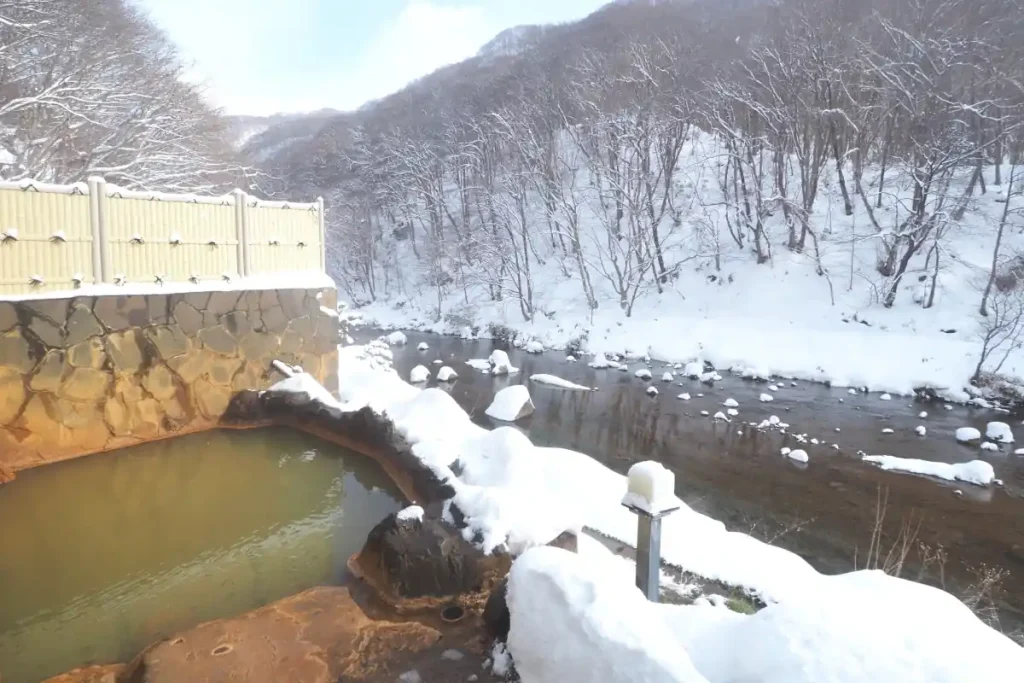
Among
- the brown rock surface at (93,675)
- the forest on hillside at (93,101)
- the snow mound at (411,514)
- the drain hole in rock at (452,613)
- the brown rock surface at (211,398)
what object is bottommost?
the brown rock surface at (93,675)

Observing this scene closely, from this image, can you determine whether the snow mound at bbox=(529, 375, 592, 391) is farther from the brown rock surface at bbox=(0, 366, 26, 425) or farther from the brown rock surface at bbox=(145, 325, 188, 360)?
the brown rock surface at bbox=(0, 366, 26, 425)

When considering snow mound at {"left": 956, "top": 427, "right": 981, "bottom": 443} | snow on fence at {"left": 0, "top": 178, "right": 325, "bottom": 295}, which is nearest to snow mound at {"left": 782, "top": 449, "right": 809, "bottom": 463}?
snow mound at {"left": 956, "top": 427, "right": 981, "bottom": 443}

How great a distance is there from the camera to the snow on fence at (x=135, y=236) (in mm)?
6926

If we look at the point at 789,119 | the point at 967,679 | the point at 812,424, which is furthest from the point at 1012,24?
the point at 967,679

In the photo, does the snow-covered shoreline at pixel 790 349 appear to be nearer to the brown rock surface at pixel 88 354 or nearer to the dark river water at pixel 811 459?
the dark river water at pixel 811 459

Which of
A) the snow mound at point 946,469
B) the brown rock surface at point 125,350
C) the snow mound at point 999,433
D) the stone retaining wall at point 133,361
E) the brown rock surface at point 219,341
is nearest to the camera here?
the stone retaining wall at point 133,361

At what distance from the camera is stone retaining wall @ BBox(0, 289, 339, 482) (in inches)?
281

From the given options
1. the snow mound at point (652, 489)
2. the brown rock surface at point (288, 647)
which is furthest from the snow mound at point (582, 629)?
the brown rock surface at point (288, 647)

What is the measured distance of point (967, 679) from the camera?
2039 millimetres

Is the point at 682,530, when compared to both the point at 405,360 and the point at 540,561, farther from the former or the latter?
the point at 405,360

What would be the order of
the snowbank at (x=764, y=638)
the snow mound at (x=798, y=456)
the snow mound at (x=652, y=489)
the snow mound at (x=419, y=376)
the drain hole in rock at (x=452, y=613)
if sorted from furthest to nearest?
the snow mound at (x=419, y=376), the snow mound at (x=798, y=456), the drain hole in rock at (x=452, y=613), the snow mound at (x=652, y=489), the snowbank at (x=764, y=638)

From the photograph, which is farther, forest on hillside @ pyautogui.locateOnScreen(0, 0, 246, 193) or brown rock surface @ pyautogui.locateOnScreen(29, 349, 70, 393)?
forest on hillside @ pyautogui.locateOnScreen(0, 0, 246, 193)

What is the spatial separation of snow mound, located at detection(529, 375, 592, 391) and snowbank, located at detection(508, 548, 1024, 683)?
11.8 m

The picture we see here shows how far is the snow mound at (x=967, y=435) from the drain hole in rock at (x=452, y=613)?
10319mm
